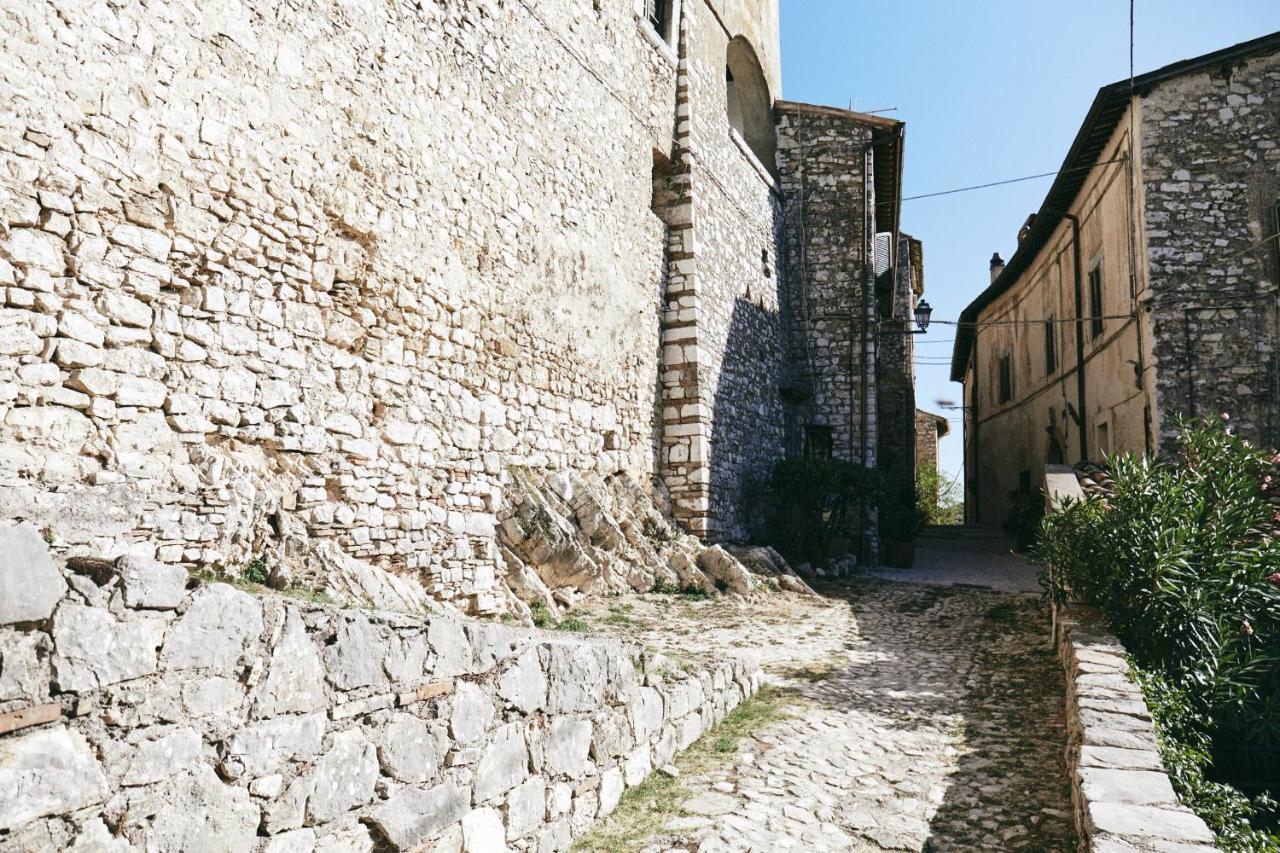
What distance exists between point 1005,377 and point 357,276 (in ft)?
63.1

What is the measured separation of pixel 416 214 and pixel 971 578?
983 centimetres

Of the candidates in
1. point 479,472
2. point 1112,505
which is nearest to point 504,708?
point 479,472

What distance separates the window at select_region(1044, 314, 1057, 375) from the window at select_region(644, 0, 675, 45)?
952 cm

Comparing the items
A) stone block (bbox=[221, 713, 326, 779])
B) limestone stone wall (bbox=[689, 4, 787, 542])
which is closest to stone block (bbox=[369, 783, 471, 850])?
stone block (bbox=[221, 713, 326, 779])

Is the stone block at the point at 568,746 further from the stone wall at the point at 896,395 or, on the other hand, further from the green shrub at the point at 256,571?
the stone wall at the point at 896,395

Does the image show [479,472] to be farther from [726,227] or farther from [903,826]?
[726,227]

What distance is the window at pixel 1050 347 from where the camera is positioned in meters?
16.6

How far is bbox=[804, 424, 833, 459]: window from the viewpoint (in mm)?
15852

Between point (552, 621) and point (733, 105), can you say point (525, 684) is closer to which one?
point (552, 621)

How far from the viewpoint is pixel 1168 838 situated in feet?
9.59

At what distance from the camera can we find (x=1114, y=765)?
Result: 146 inches

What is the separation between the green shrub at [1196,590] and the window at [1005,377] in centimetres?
1457

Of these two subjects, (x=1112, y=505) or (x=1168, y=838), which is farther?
(x=1112, y=505)

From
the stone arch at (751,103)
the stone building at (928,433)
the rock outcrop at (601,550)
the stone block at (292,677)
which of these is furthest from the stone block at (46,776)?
the stone building at (928,433)
